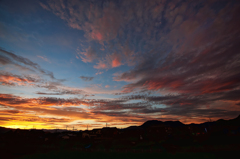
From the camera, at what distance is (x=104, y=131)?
7862 centimetres

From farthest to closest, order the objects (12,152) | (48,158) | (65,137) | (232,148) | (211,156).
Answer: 1. (65,137)
2. (12,152)
3. (232,148)
4. (48,158)
5. (211,156)

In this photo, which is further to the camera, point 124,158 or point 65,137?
point 65,137

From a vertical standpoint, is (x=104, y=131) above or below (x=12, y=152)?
Answer: above

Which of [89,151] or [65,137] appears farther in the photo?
[65,137]

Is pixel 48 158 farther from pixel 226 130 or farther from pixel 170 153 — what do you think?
pixel 226 130

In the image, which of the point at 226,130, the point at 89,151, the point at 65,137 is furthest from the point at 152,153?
the point at 65,137

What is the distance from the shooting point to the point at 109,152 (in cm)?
3647

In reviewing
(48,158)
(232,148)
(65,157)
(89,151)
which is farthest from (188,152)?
(48,158)

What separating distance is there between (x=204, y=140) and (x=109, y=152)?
36.4 metres

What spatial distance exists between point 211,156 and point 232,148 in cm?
1160

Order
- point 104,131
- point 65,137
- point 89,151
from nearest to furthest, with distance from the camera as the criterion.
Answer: point 89,151
point 65,137
point 104,131

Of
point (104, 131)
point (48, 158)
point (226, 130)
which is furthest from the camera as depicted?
point (104, 131)

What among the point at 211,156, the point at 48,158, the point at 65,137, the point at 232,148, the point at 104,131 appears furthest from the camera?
the point at 104,131

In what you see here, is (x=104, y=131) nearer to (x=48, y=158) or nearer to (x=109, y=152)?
(x=109, y=152)
